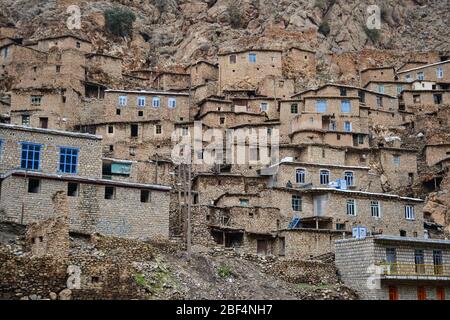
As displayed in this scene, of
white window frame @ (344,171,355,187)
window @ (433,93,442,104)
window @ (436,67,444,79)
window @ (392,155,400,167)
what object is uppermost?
window @ (436,67,444,79)

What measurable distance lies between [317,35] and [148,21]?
61.6 ft

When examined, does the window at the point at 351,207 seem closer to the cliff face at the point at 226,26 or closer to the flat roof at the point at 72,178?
the flat roof at the point at 72,178

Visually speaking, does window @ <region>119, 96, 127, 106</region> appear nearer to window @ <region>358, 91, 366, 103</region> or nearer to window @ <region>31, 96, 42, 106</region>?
window @ <region>31, 96, 42, 106</region>

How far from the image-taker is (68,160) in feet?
130

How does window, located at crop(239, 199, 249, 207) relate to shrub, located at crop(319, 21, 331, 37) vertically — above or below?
below

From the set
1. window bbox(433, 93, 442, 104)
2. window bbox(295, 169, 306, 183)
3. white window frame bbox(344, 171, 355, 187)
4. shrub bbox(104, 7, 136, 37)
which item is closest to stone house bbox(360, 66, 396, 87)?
window bbox(433, 93, 442, 104)

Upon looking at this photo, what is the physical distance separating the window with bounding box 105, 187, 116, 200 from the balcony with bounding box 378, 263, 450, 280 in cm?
1523

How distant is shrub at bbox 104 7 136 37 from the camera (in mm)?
70375

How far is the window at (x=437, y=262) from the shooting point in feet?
129

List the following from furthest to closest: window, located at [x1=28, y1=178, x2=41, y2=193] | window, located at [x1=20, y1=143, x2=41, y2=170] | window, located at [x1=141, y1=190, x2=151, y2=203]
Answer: window, located at [x1=141, y1=190, x2=151, y2=203] → window, located at [x1=20, y1=143, x2=41, y2=170] → window, located at [x1=28, y1=178, x2=41, y2=193]

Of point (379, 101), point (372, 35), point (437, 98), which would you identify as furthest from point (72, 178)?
point (372, 35)

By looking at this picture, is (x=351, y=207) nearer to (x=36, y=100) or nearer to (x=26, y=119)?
(x=26, y=119)

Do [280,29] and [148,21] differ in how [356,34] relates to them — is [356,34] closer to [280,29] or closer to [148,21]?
[280,29]

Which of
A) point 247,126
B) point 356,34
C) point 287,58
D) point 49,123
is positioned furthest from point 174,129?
point 356,34
